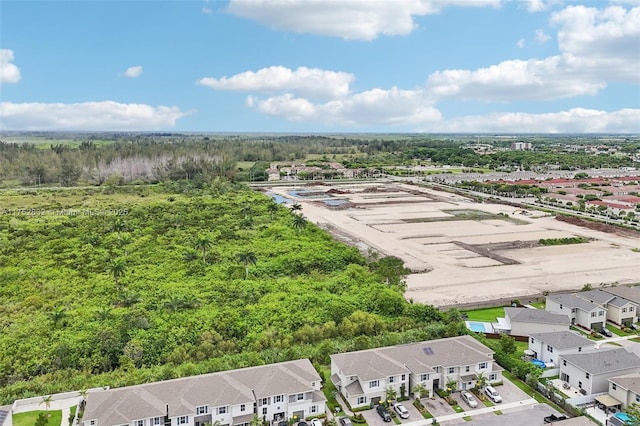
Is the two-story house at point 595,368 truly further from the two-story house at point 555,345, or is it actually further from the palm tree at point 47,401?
the palm tree at point 47,401

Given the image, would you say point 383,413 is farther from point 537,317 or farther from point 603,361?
point 537,317


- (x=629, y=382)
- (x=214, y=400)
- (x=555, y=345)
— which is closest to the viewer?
(x=214, y=400)

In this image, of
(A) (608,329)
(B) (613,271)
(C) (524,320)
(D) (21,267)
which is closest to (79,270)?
(D) (21,267)

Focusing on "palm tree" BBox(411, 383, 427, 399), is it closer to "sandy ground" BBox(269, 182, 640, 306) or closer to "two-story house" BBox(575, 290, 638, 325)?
"sandy ground" BBox(269, 182, 640, 306)

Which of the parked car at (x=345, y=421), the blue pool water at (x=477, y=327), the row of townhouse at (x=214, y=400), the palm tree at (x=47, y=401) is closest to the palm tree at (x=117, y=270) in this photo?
the palm tree at (x=47, y=401)

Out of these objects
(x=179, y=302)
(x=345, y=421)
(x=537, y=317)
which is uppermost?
(x=179, y=302)

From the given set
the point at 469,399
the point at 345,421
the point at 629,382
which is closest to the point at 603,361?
the point at 629,382

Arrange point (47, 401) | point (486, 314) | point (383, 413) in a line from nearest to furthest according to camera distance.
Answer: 1. point (383, 413)
2. point (47, 401)
3. point (486, 314)
